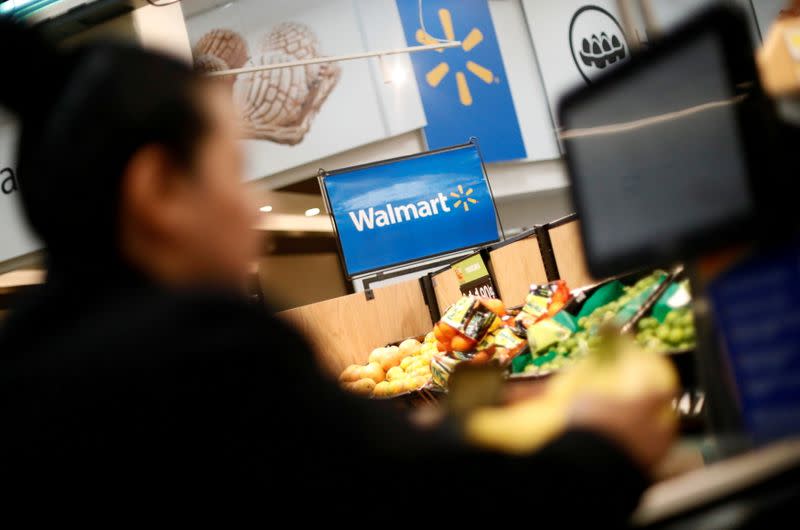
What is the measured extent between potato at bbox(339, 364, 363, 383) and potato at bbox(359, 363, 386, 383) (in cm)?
3

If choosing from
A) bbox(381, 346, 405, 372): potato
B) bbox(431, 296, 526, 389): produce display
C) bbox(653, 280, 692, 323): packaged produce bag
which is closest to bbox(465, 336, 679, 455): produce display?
bbox(653, 280, 692, 323): packaged produce bag

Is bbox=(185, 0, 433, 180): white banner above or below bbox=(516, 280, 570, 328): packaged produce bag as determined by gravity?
above

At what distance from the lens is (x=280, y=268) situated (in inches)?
335

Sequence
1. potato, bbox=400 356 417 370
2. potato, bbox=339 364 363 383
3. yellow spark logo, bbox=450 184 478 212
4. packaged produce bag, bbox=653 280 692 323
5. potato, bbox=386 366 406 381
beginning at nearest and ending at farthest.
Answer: packaged produce bag, bbox=653 280 692 323
potato, bbox=386 366 406 381
potato, bbox=400 356 417 370
potato, bbox=339 364 363 383
yellow spark logo, bbox=450 184 478 212

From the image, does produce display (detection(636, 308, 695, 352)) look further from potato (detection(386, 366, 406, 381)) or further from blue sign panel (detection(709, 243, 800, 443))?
potato (detection(386, 366, 406, 381))

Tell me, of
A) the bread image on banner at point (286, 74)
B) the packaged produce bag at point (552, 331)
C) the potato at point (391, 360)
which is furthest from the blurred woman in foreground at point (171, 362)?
the bread image on banner at point (286, 74)

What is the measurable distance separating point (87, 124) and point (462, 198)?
132 inches

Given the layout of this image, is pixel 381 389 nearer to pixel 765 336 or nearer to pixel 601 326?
pixel 601 326

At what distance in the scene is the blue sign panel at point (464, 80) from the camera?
22.6 ft

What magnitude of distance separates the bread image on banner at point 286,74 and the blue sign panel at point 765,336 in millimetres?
6447

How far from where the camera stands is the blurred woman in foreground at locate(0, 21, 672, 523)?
0.51 meters

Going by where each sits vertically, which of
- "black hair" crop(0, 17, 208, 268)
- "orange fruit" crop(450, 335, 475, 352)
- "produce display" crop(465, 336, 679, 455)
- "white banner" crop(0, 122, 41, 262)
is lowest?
"orange fruit" crop(450, 335, 475, 352)

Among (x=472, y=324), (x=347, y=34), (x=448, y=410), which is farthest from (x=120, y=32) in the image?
(x=448, y=410)

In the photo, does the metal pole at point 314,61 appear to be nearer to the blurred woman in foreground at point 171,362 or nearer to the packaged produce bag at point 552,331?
the packaged produce bag at point 552,331
